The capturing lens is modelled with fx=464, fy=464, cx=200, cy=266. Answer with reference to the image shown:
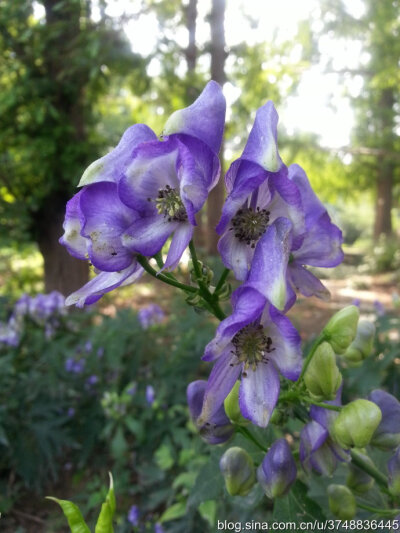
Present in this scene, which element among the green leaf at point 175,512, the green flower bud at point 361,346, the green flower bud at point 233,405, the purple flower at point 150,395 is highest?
the green flower bud at point 361,346

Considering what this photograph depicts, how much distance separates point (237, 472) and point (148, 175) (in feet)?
1.96

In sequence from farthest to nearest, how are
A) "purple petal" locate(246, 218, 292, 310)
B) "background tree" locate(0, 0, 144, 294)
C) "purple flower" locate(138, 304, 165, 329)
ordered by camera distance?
"background tree" locate(0, 0, 144, 294) < "purple flower" locate(138, 304, 165, 329) < "purple petal" locate(246, 218, 292, 310)

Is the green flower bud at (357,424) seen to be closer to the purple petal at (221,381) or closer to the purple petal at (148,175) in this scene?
the purple petal at (221,381)

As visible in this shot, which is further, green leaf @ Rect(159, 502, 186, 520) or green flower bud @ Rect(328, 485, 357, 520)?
green leaf @ Rect(159, 502, 186, 520)

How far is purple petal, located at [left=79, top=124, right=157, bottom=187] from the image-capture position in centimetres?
75

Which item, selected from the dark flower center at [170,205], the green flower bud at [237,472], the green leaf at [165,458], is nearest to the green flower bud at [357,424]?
the green flower bud at [237,472]

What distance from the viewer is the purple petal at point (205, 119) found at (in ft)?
2.42

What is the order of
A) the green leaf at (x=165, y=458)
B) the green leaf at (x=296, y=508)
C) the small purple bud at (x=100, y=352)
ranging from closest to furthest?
the green leaf at (x=296, y=508) → the green leaf at (x=165, y=458) → the small purple bud at (x=100, y=352)

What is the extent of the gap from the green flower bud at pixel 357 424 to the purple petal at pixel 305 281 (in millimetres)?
220

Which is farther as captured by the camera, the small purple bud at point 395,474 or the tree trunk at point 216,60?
the tree trunk at point 216,60

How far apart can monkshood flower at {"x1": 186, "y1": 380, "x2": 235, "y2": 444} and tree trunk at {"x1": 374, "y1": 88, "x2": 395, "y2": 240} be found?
427 inches

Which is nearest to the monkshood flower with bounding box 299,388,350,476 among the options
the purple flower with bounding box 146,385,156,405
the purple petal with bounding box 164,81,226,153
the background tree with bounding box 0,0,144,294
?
the purple petal with bounding box 164,81,226,153

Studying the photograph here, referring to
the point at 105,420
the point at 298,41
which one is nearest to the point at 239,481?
the point at 105,420

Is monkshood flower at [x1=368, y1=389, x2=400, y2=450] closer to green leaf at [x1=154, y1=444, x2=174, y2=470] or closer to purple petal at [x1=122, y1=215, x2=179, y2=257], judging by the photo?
purple petal at [x1=122, y1=215, x2=179, y2=257]
